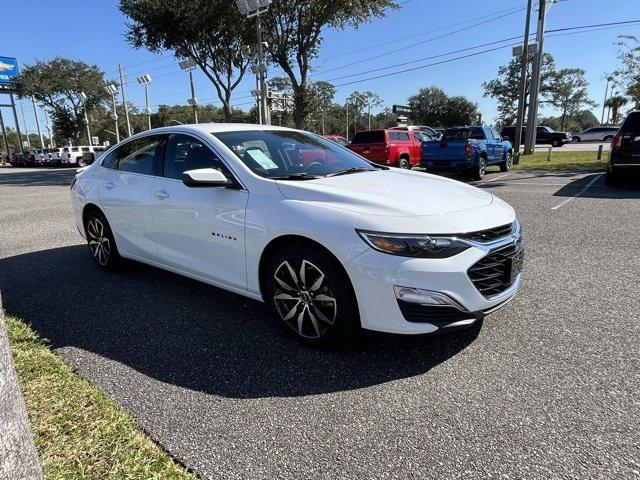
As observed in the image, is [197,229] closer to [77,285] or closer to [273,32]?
[77,285]

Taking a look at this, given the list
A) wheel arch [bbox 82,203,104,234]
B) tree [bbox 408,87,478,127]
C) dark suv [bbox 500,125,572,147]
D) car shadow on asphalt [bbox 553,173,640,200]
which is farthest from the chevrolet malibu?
tree [bbox 408,87,478,127]

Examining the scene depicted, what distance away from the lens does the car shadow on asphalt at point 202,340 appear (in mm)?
2889

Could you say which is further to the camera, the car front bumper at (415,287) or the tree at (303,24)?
the tree at (303,24)

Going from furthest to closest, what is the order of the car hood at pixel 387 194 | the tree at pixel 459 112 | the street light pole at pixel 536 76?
the tree at pixel 459 112
the street light pole at pixel 536 76
the car hood at pixel 387 194

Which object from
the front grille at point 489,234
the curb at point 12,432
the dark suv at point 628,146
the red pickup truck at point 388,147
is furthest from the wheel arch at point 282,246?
the red pickup truck at point 388,147

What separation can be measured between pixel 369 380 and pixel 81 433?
164cm

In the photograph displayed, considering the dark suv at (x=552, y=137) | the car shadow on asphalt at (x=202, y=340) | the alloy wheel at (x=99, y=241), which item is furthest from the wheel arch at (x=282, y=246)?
the dark suv at (x=552, y=137)

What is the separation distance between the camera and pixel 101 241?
5.11 meters

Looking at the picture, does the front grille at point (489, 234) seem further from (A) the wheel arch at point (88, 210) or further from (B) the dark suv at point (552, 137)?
(B) the dark suv at point (552, 137)

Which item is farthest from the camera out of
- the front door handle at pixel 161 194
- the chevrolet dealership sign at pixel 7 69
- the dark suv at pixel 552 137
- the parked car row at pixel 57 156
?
the chevrolet dealership sign at pixel 7 69

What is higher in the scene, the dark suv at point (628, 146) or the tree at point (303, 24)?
the tree at point (303, 24)

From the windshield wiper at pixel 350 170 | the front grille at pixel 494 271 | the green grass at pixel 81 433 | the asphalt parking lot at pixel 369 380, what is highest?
the windshield wiper at pixel 350 170

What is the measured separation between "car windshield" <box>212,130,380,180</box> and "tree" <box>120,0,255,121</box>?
22.0 metres

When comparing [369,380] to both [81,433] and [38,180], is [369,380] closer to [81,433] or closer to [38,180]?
[81,433]
